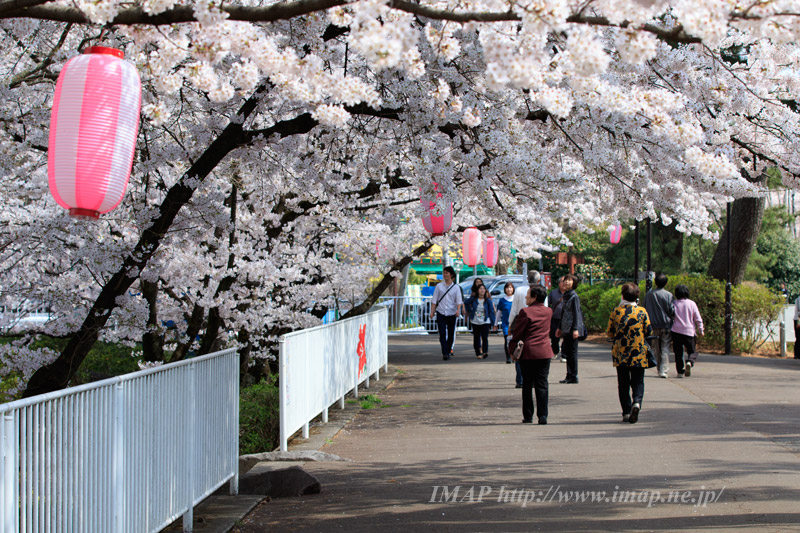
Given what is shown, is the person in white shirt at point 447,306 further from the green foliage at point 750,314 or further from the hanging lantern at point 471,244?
the green foliage at point 750,314

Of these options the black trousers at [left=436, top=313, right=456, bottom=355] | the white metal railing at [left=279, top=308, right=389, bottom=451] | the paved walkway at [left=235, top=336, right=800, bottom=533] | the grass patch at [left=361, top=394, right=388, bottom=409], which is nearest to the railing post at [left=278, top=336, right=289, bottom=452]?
the white metal railing at [left=279, top=308, right=389, bottom=451]

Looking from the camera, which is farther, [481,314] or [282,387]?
[481,314]

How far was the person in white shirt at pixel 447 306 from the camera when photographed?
18.8 metres

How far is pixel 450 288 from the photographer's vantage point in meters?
18.9

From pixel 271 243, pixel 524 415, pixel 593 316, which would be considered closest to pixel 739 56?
pixel 524 415

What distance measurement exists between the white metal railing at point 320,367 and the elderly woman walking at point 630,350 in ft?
11.5

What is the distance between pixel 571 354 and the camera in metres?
14.2

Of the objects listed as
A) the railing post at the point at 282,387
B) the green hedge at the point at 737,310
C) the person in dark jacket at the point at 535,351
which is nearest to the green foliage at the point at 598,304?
the green hedge at the point at 737,310

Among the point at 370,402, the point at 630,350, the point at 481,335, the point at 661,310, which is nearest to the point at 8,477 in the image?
the point at 630,350

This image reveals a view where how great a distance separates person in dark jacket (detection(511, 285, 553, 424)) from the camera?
1035 cm

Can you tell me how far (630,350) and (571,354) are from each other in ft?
13.4

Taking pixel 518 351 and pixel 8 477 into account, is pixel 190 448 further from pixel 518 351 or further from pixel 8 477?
pixel 518 351

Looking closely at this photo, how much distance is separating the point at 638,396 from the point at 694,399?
252 centimetres

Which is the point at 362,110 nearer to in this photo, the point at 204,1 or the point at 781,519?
the point at 204,1
